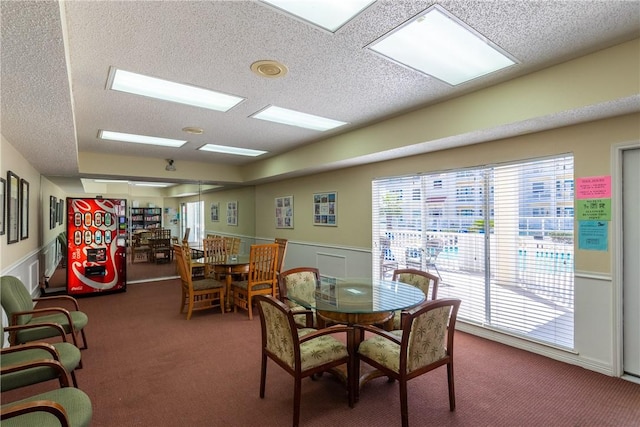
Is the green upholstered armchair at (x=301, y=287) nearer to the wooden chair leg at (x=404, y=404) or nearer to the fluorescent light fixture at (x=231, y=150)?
the wooden chair leg at (x=404, y=404)

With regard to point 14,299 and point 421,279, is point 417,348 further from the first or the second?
point 14,299

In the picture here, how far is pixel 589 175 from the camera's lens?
2.88m

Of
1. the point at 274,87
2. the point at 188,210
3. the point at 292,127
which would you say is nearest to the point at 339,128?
the point at 292,127

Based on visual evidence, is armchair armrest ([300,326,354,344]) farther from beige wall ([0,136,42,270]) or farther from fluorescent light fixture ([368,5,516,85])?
beige wall ([0,136,42,270])

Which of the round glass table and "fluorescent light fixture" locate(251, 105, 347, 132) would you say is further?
"fluorescent light fixture" locate(251, 105, 347, 132)

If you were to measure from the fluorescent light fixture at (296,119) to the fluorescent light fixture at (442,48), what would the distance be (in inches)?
61.0

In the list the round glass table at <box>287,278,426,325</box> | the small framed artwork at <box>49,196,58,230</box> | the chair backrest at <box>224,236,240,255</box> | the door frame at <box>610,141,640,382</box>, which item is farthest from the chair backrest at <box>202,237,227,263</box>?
the door frame at <box>610,141,640,382</box>

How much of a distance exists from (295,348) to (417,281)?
1.58 metres

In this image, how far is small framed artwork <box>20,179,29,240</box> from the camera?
3957 mm

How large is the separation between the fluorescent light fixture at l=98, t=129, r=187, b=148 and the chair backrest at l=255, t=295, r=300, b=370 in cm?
354

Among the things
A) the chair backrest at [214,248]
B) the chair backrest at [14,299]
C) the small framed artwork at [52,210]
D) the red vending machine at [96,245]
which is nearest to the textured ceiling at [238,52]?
the chair backrest at [14,299]

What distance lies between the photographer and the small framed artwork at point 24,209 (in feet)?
13.0

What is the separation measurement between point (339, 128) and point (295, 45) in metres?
2.18

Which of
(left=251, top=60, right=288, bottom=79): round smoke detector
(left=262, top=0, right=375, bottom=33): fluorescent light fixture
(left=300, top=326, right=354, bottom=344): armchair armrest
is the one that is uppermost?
(left=262, top=0, right=375, bottom=33): fluorescent light fixture
